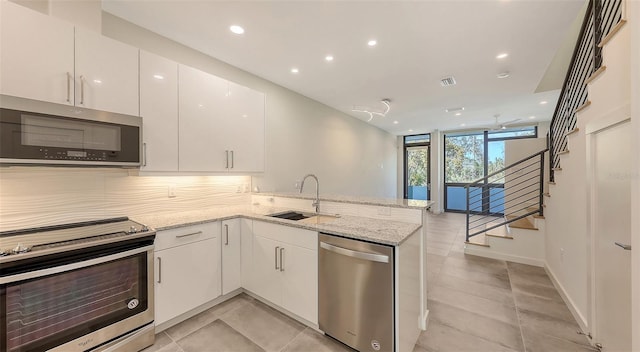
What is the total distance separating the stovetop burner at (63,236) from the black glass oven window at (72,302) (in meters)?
0.18

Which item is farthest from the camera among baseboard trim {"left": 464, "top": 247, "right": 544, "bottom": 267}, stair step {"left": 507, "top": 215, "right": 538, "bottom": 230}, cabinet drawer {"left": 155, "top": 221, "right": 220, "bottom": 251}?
stair step {"left": 507, "top": 215, "right": 538, "bottom": 230}

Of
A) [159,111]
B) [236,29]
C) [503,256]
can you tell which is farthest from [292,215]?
[503,256]

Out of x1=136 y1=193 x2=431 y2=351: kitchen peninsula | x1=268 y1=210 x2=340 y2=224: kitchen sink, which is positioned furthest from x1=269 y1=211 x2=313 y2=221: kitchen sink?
x1=136 y1=193 x2=431 y2=351: kitchen peninsula

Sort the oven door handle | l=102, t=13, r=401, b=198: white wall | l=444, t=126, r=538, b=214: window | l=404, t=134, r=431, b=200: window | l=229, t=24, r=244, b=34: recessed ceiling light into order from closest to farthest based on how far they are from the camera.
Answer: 1. the oven door handle
2. l=229, t=24, r=244, b=34: recessed ceiling light
3. l=102, t=13, r=401, b=198: white wall
4. l=444, t=126, r=538, b=214: window
5. l=404, t=134, r=431, b=200: window

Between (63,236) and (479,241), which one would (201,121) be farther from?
(479,241)

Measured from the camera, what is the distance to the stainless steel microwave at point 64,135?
4.74ft

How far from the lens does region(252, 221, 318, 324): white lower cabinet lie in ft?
6.69

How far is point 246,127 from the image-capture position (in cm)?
291

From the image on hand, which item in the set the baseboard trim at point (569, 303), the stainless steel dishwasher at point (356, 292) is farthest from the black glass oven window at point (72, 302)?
the baseboard trim at point (569, 303)

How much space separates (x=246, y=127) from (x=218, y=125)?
0.37m

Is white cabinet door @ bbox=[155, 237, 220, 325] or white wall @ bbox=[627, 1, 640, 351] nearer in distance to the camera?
white wall @ bbox=[627, 1, 640, 351]

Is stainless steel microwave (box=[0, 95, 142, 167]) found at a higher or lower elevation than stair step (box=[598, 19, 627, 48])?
lower

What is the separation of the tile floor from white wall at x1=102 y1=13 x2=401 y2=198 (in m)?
1.86

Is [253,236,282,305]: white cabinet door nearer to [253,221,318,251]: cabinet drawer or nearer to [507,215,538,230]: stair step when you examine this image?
[253,221,318,251]: cabinet drawer
